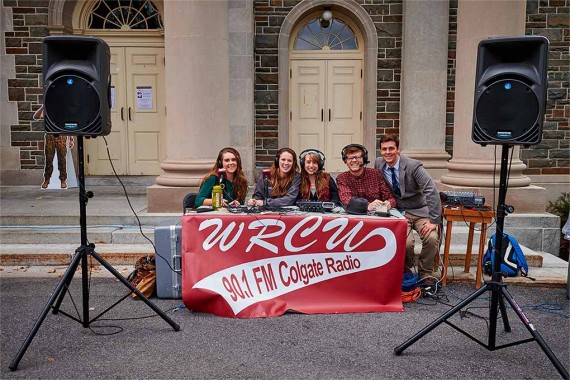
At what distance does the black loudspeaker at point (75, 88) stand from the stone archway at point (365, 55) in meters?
6.22

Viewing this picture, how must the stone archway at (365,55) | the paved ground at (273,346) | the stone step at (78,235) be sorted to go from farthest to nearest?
the stone archway at (365,55) < the stone step at (78,235) < the paved ground at (273,346)

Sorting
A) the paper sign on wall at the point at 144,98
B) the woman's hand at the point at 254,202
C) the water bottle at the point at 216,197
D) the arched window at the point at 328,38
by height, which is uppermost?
the arched window at the point at 328,38

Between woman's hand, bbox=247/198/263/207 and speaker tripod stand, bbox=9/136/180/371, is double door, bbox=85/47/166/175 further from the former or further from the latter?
Answer: speaker tripod stand, bbox=9/136/180/371

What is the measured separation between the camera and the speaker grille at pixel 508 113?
3.65m

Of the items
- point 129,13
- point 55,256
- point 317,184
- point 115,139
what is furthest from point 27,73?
point 317,184

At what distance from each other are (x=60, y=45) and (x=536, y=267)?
523 centimetres

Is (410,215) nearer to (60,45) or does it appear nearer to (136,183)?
(60,45)

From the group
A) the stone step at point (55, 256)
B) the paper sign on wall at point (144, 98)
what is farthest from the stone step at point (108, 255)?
the paper sign on wall at point (144, 98)

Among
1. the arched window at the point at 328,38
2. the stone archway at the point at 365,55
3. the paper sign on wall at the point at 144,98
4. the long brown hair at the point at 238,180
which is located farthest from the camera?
the paper sign on wall at the point at 144,98

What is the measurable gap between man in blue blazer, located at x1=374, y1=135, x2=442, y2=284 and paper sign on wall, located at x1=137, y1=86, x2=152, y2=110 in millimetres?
6211

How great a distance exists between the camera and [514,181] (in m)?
6.98

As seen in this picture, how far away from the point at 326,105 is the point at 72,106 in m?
6.88

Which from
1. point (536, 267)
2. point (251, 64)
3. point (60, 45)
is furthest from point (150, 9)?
point (536, 267)

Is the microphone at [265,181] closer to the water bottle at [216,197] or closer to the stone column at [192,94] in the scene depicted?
the water bottle at [216,197]
